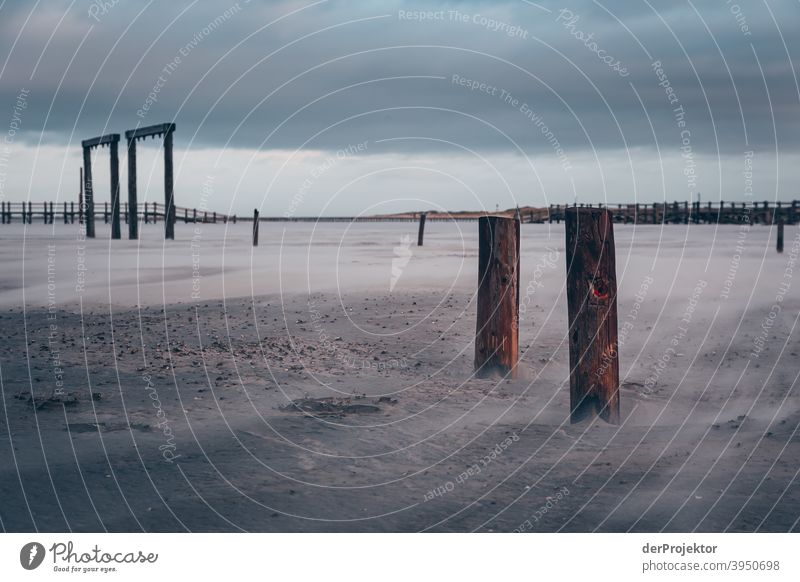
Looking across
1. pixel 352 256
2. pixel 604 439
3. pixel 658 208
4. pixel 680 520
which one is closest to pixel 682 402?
pixel 604 439

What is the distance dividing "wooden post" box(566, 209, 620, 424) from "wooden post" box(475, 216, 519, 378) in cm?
144

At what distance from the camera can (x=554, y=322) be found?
12.1 m

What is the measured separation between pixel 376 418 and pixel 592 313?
2104mm

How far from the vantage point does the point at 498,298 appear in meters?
8.48

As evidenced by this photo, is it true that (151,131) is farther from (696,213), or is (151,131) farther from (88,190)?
(696,213)

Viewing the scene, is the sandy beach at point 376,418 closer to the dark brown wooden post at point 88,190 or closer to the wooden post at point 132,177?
the dark brown wooden post at point 88,190

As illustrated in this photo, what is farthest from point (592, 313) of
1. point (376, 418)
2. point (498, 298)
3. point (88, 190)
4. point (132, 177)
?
point (132, 177)

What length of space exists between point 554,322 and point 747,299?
4382 mm

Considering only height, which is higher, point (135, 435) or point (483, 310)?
point (483, 310)
